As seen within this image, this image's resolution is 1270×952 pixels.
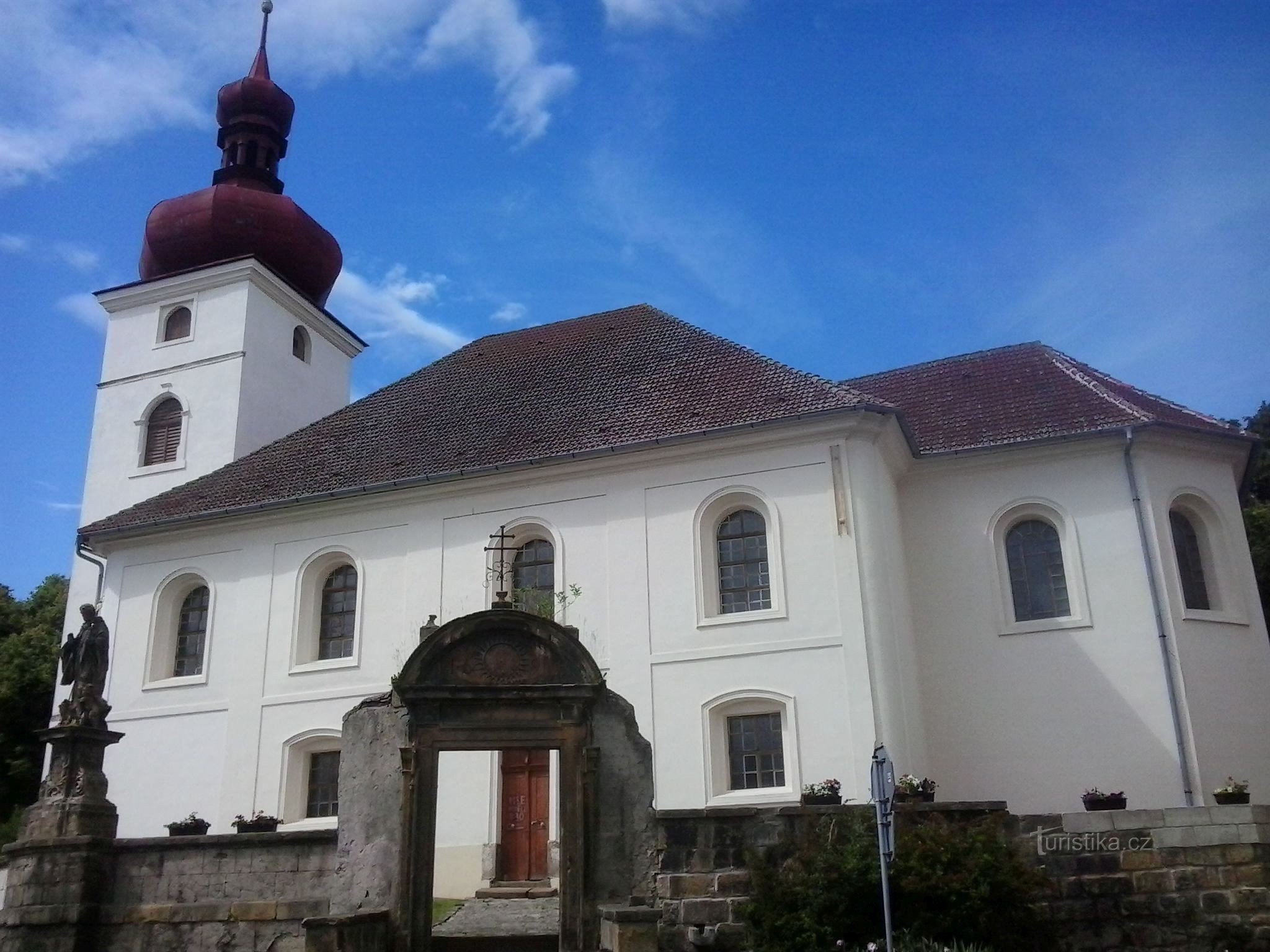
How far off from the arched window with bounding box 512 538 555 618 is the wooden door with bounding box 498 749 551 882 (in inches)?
A: 106

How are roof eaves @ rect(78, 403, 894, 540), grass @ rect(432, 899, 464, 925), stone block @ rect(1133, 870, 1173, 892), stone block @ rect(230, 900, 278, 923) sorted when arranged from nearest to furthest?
1. stone block @ rect(1133, 870, 1173, 892)
2. stone block @ rect(230, 900, 278, 923)
3. grass @ rect(432, 899, 464, 925)
4. roof eaves @ rect(78, 403, 894, 540)

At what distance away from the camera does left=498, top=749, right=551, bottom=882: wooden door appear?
64.9 ft

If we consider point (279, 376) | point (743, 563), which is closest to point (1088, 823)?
point (743, 563)

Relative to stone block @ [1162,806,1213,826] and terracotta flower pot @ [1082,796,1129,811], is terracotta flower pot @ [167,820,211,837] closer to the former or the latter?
terracotta flower pot @ [1082,796,1129,811]

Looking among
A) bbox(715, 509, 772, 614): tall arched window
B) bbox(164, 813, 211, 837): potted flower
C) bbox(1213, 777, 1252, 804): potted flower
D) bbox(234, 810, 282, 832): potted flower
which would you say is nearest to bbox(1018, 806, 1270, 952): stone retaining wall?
bbox(1213, 777, 1252, 804): potted flower

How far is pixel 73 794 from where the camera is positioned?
608 inches

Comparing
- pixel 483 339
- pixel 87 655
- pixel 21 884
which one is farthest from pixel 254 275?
pixel 21 884

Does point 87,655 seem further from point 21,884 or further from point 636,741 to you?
point 636,741

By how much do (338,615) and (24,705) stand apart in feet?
55.4

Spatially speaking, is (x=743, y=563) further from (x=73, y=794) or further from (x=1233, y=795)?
(x=73, y=794)

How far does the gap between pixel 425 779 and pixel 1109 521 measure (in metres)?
13.2

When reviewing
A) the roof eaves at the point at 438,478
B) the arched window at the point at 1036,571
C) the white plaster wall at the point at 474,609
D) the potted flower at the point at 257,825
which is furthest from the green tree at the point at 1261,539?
the potted flower at the point at 257,825

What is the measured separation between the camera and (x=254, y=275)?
99.0 feet

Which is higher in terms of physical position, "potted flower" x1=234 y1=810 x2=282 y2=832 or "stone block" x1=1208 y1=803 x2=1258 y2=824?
"potted flower" x1=234 y1=810 x2=282 y2=832
